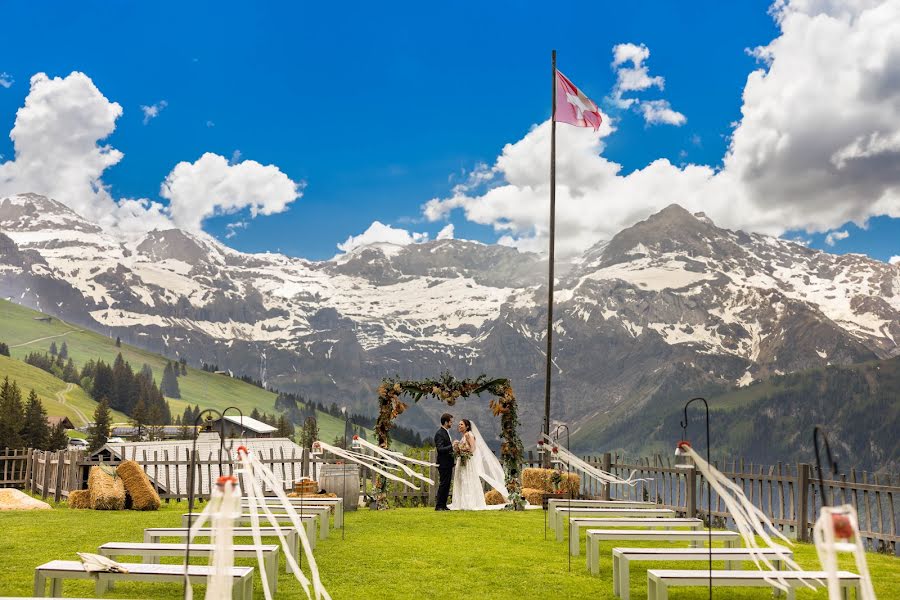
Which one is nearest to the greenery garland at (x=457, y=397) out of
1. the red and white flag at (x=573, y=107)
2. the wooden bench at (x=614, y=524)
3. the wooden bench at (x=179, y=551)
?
the red and white flag at (x=573, y=107)

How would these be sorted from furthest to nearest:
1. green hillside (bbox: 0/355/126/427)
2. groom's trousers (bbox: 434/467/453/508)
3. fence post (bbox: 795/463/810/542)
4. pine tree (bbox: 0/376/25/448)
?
green hillside (bbox: 0/355/126/427) < pine tree (bbox: 0/376/25/448) < groom's trousers (bbox: 434/467/453/508) < fence post (bbox: 795/463/810/542)

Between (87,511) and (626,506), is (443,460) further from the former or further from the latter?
(87,511)

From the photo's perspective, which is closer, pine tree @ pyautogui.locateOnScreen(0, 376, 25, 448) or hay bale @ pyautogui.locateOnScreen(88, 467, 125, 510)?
hay bale @ pyautogui.locateOnScreen(88, 467, 125, 510)

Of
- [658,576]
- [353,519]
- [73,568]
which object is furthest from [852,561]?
[73,568]

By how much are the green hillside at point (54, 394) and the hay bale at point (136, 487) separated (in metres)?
164

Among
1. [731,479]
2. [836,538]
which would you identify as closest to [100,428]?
[731,479]

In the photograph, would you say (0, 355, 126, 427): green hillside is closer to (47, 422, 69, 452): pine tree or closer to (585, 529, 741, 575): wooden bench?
(47, 422, 69, 452): pine tree

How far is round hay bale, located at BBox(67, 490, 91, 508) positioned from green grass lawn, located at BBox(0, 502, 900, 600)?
253 centimetres

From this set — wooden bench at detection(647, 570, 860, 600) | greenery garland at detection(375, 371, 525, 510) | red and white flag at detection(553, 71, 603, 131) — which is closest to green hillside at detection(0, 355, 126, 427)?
greenery garland at detection(375, 371, 525, 510)

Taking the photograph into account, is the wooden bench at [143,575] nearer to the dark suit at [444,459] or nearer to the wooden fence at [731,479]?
the wooden fence at [731,479]

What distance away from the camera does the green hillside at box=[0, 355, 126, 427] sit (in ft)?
577

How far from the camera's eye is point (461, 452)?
21984 mm

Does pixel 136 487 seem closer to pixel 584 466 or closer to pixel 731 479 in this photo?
pixel 584 466

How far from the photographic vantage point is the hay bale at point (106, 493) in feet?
68.6
